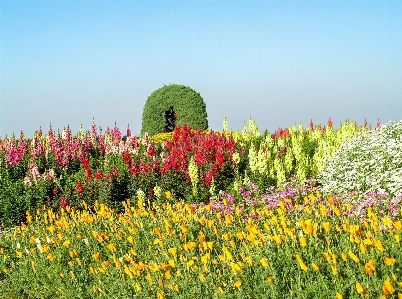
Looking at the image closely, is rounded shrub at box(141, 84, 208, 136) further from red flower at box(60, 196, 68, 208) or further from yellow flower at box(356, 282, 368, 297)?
yellow flower at box(356, 282, 368, 297)

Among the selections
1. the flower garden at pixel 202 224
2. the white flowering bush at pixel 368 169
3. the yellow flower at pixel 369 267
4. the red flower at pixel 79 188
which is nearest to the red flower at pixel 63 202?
the flower garden at pixel 202 224

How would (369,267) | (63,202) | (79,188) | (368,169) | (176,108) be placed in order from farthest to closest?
(176,108) < (79,188) < (63,202) < (368,169) < (369,267)

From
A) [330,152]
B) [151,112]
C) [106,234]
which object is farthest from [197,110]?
[106,234]

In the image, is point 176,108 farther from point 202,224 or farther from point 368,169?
point 202,224

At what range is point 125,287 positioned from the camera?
4984mm

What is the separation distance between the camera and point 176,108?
68.8 feet

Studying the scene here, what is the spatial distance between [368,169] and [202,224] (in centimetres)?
442

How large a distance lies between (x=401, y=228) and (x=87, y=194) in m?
6.44

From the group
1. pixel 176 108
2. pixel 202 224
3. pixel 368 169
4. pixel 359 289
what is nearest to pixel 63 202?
pixel 202 224

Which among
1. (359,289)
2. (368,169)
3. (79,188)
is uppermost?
(359,289)

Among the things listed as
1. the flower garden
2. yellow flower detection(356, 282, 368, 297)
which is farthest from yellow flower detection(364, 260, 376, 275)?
yellow flower detection(356, 282, 368, 297)

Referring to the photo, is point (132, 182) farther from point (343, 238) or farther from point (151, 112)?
point (151, 112)

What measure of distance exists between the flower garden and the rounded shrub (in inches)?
240

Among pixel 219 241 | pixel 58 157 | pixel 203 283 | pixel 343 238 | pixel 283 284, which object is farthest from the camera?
pixel 58 157
